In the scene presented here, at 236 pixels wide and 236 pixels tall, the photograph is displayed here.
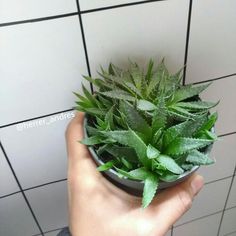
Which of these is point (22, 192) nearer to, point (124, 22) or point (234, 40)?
point (124, 22)

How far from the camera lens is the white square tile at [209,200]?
36.6 inches

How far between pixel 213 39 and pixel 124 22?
172 mm

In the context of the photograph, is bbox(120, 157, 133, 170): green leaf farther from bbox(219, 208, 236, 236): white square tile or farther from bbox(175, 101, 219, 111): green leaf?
bbox(219, 208, 236, 236): white square tile

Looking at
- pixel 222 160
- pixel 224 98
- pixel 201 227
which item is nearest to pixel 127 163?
pixel 224 98

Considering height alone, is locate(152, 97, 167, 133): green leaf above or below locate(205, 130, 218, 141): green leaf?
above

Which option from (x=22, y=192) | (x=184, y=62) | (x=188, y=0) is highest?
(x=188, y=0)

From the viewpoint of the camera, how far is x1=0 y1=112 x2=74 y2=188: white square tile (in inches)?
25.0

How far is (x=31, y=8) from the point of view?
0.49 meters

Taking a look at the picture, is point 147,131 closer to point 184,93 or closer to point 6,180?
point 184,93

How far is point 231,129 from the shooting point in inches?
30.7

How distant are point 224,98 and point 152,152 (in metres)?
0.35

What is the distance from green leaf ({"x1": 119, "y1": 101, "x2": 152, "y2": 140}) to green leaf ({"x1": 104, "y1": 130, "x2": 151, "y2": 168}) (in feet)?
0.08

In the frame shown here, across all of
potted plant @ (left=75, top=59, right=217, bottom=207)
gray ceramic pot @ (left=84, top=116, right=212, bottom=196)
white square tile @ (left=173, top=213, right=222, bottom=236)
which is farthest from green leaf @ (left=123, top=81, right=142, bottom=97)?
white square tile @ (left=173, top=213, right=222, bottom=236)

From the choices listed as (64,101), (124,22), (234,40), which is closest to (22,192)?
(64,101)
